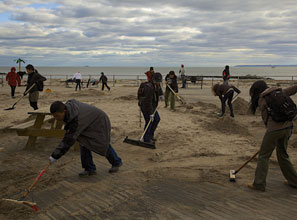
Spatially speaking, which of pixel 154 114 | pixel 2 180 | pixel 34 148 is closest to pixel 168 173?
pixel 154 114

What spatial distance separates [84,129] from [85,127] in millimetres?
109

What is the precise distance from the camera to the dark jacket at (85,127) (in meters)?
3.97

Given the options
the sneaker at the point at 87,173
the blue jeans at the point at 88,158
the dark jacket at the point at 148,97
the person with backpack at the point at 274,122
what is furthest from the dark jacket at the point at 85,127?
the person with backpack at the point at 274,122

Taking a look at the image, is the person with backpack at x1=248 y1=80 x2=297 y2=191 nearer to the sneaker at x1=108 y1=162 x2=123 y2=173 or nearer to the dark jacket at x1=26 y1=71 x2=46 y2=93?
the sneaker at x1=108 y1=162 x2=123 y2=173

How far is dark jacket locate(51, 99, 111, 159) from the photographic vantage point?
13.0ft

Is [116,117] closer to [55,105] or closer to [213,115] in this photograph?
[213,115]

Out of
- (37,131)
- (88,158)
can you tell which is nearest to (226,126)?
(88,158)

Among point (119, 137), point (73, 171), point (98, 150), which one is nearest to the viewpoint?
point (98, 150)

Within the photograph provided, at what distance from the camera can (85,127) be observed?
4.16 meters

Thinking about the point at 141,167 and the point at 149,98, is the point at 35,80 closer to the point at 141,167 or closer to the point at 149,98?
the point at 149,98

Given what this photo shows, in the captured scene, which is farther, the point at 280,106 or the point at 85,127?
the point at 85,127

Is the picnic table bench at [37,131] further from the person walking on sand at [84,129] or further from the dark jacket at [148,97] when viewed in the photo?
the dark jacket at [148,97]

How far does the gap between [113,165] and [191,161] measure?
4.88ft

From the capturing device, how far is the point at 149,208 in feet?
12.0
